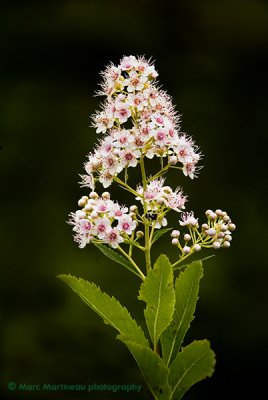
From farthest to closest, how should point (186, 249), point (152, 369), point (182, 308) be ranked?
point (186, 249)
point (182, 308)
point (152, 369)

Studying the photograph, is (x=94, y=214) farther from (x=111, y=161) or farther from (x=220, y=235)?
(x=220, y=235)

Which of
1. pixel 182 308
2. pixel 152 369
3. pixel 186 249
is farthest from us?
pixel 186 249

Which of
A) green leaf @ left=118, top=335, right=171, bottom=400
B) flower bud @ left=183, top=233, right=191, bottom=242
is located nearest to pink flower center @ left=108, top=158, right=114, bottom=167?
flower bud @ left=183, top=233, right=191, bottom=242

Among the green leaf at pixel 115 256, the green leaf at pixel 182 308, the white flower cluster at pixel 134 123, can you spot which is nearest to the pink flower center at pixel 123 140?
the white flower cluster at pixel 134 123

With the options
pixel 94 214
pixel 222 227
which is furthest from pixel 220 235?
pixel 94 214

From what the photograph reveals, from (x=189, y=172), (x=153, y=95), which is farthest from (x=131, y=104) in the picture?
(x=189, y=172)

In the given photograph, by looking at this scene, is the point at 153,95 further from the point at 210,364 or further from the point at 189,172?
the point at 210,364

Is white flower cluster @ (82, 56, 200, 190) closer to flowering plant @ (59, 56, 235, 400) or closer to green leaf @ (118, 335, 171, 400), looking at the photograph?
flowering plant @ (59, 56, 235, 400)
